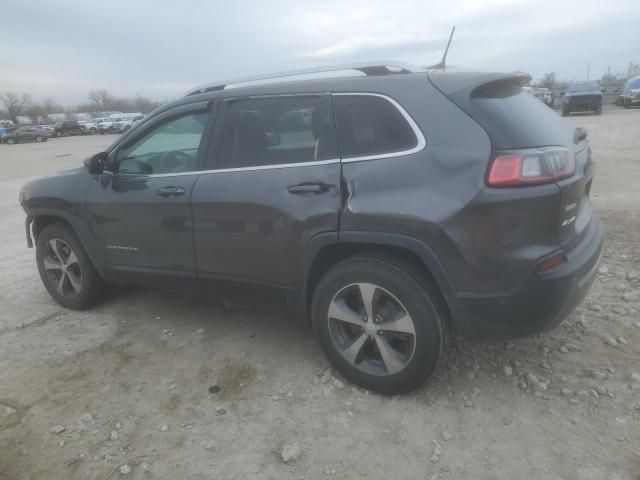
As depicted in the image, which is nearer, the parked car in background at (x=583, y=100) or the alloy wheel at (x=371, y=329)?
the alloy wheel at (x=371, y=329)

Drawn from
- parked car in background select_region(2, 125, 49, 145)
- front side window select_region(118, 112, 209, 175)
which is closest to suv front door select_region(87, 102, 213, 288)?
front side window select_region(118, 112, 209, 175)

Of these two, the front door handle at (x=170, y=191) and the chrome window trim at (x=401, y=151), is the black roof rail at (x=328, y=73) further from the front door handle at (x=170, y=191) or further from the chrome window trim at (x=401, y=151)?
the front door handle at (x=170, y=191)

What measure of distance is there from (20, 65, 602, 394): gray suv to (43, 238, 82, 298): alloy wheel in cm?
84

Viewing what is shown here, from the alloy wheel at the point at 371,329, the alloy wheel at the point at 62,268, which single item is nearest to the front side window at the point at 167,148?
the alloy wheel at the point at 62,268

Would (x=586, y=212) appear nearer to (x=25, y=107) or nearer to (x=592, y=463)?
(x=592, y=463)

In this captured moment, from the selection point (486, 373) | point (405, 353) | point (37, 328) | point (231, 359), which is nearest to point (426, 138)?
point (405, 353)

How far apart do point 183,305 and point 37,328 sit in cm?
116

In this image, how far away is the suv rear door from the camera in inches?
114

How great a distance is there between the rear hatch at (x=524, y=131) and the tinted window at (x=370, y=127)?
0.29 meters

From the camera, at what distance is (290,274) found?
3096 mm

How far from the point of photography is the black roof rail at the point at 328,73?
2.95m

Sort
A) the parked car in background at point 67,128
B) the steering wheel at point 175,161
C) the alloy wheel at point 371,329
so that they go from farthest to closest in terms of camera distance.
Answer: the parked car in background at point 67,128 → the steering wheel at point 175,161 → the alloy wheel at point 371,329

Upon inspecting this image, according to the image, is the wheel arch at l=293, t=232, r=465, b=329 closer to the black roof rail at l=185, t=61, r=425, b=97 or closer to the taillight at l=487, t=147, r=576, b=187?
the taillight at l=487, t=147, r=576, b=187

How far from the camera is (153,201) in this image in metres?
3.55
